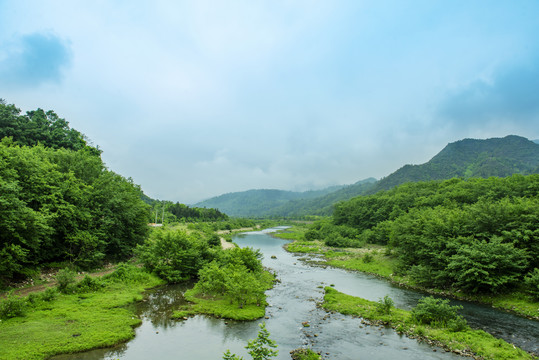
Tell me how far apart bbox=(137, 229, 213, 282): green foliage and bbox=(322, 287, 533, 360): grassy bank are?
1638 centimetres

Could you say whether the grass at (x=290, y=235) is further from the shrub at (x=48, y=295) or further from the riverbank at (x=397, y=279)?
the shrub at (x=48, y=295)

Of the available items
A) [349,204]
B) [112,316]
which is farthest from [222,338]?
[349,204]

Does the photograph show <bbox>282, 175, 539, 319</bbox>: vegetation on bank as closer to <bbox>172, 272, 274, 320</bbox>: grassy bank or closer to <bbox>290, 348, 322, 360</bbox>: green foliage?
<bbox>290, 348, 322, 360</bbox>: green foliage

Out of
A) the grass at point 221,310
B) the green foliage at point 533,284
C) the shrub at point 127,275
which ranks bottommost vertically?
the grass at point 221,310

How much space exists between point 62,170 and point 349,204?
81.6 metres

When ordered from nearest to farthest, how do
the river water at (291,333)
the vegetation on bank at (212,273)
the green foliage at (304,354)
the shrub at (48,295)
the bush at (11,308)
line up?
the green foliage at (304,354) → the river water at (291,333) → the bush at (11,308) → the shrub at (48,295) → the vegetation on bank at (212,273)

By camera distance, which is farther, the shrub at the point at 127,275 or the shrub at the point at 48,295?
the shrub at the point at 127,275

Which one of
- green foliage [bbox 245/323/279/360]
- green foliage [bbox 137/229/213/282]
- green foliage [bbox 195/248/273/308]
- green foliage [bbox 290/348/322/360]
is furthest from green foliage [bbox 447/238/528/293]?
green foliage [bbox 137/229/213/282]

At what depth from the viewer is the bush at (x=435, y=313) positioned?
62.1 feet

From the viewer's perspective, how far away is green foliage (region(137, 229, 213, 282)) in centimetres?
3136

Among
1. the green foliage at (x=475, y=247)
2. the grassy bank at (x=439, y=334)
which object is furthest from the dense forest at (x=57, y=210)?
the green foliage at (x=475, y=247)

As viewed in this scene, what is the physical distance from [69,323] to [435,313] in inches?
924

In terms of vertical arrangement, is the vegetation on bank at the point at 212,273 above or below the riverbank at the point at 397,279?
above

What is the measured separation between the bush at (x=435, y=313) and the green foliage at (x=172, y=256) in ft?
75.4
